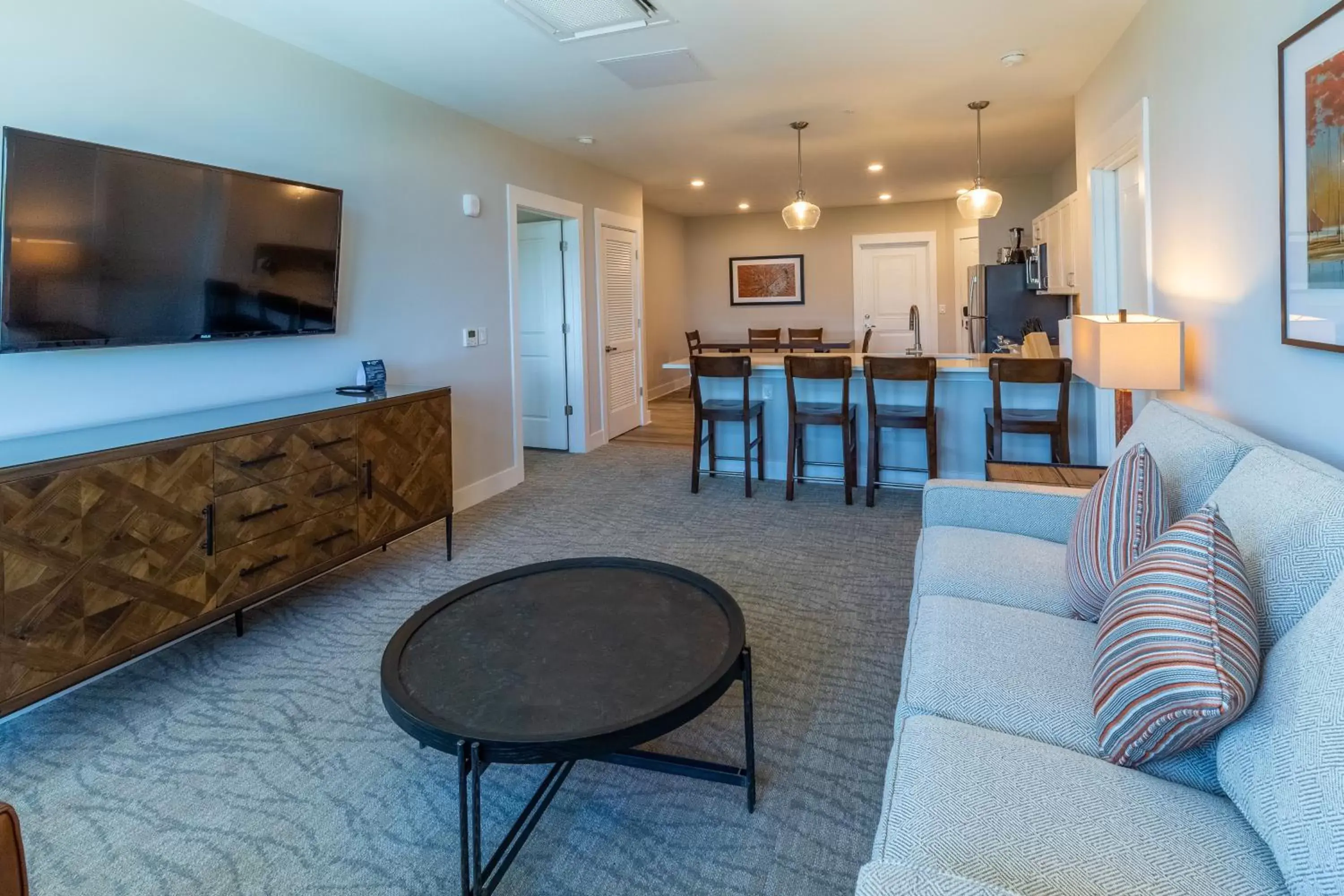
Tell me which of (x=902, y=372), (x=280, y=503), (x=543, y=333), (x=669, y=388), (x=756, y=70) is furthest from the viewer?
(x=669, y=388)

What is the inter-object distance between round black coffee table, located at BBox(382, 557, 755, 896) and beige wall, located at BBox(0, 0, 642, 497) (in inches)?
66.5

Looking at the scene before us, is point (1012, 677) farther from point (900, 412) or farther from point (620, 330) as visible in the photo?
point (620, 330)

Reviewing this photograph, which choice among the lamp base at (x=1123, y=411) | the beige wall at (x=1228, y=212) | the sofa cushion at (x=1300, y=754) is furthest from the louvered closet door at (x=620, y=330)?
the sofa cushion at (x=1300, y=754)

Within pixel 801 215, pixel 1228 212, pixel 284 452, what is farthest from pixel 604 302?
pixel 1228 212

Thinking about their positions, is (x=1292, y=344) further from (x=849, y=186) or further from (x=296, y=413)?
(x=849, y=186)

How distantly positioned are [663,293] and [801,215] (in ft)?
14.0

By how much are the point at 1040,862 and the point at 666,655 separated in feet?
2.87

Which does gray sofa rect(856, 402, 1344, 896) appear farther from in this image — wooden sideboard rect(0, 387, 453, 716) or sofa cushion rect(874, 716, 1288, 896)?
wooden sideboard rect(0, 387, 453, 716)

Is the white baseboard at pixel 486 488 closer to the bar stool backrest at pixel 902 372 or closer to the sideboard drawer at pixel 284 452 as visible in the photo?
the sideboard drawer at pixel 284 452

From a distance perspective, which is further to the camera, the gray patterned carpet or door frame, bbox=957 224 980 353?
door frame, bbox=957 224 980 353

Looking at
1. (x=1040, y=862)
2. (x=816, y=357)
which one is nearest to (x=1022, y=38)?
(x=816, y=357)

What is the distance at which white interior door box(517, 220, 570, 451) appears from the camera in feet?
19.9

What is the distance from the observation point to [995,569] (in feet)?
6.64

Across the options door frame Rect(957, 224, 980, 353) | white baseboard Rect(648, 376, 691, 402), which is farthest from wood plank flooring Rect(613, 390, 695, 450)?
door frame Rect(957, 224, 980, 353)
